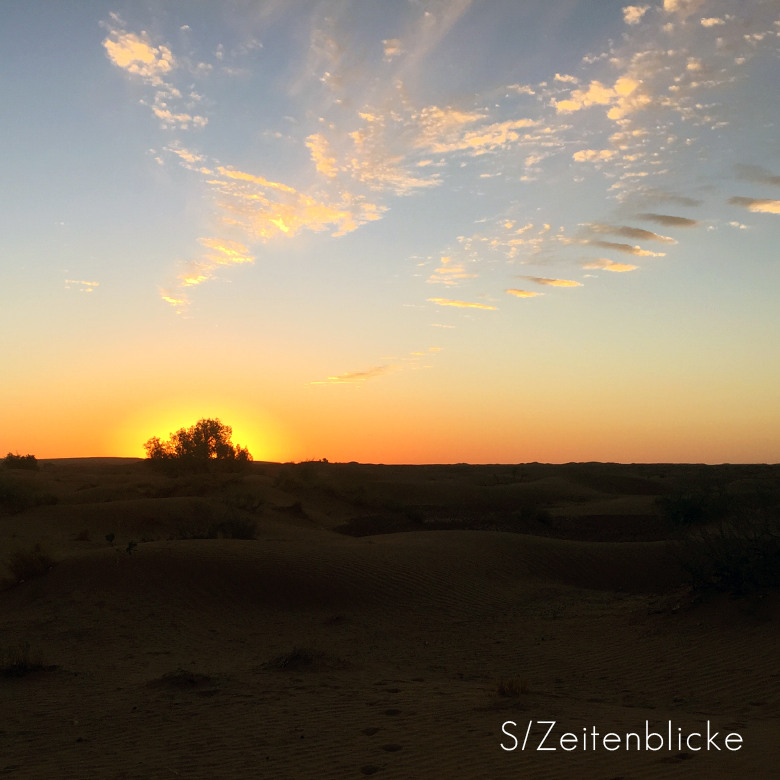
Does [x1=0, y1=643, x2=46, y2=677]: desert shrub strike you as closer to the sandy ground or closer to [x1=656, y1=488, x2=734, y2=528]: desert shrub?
the sandy ground

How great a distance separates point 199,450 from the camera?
1945 inches

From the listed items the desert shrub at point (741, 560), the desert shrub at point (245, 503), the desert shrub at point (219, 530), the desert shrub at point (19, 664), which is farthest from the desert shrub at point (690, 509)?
the desert shrub at point (19, 664)

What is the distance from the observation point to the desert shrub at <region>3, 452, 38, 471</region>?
169 feet

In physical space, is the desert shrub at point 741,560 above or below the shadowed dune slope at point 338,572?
above

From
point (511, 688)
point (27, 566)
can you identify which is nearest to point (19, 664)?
point (27, 566)

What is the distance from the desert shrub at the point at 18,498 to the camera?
2941cm

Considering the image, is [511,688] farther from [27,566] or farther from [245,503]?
[245,503]

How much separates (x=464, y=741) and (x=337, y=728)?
1.50m

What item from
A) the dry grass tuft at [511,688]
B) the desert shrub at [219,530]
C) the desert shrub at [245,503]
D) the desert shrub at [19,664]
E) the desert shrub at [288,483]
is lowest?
the desert shrub at [19,664]

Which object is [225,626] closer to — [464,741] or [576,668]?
[576,668]

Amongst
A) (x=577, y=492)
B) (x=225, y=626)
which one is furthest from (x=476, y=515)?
(x=225, y=626)

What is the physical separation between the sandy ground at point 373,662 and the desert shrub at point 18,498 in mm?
7712

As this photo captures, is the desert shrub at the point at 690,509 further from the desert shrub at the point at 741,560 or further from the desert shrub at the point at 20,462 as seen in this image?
the desert shrub at the point at 20,462

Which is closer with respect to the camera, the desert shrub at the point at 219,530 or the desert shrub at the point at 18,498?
the desert shrub at the point at 219,530
